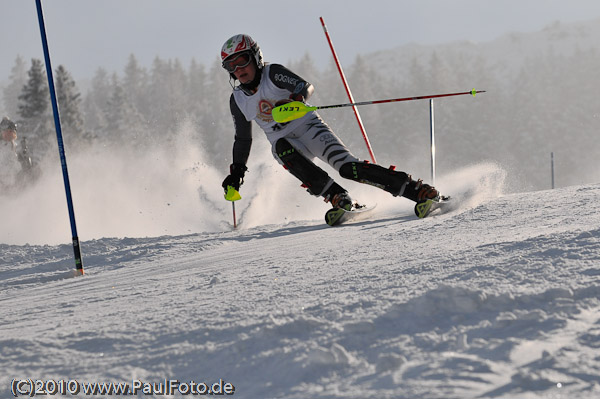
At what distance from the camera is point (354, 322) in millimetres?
1845

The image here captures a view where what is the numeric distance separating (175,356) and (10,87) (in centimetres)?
7810

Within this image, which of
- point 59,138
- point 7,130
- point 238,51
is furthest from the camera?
point 7,130

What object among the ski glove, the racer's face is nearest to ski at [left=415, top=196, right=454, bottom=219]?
the ski glove

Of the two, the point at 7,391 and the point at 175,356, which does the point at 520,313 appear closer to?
the point at 175,356

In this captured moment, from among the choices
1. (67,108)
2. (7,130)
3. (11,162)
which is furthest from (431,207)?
(67,108)

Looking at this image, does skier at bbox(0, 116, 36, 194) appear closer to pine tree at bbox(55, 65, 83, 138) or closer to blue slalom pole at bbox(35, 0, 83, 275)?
blue slalom pole at bbox(35, 0, 83, 275)

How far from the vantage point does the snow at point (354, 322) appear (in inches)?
58.8

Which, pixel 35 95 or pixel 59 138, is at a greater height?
pixel 35 95

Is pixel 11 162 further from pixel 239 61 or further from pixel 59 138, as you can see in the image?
pixel 239 61

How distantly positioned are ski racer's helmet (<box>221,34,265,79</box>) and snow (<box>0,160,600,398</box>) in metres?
2.00

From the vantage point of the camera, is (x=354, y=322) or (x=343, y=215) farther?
(x=343, y=215)

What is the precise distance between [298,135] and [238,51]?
0.89 meters

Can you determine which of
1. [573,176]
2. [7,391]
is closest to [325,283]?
[7,391]

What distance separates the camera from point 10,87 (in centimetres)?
6988
